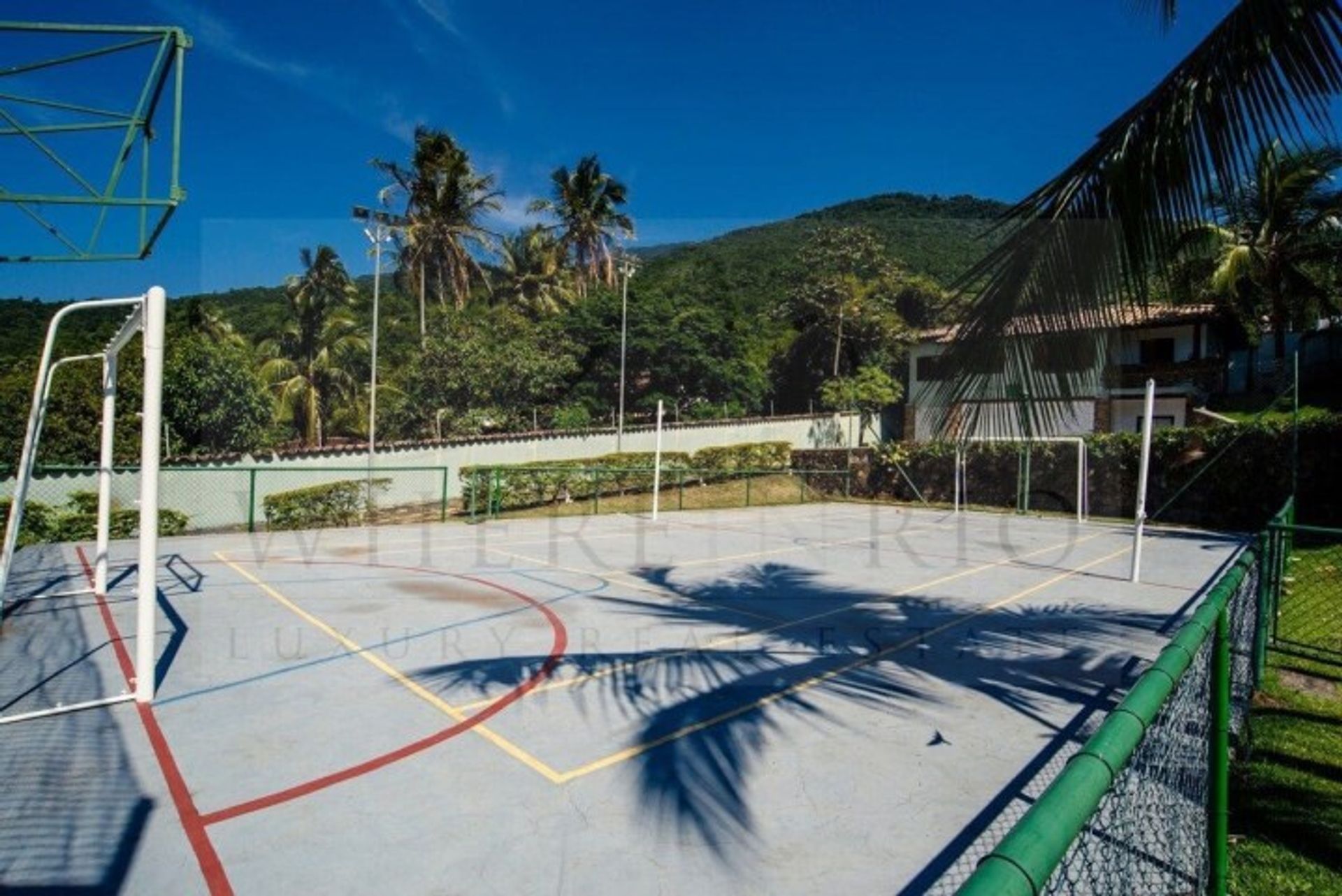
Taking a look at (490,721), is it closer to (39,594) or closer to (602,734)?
(602,734)

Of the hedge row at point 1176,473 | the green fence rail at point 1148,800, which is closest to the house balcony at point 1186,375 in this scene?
the hedge row at point 1176,473

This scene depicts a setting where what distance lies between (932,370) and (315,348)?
4051 cm

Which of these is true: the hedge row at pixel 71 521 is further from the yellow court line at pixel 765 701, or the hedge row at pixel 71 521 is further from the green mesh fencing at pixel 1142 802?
the green mesh fencing at pixel 1142 802

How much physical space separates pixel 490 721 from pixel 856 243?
38324 millimetres

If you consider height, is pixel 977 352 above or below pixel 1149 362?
below

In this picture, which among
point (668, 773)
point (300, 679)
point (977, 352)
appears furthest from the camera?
point (300, 679)

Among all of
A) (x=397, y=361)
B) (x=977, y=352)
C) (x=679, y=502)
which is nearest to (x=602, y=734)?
(x=977, y=352)

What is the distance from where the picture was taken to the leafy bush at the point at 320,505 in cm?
1720

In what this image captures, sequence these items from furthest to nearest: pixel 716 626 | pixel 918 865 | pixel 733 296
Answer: pixel 733 296
pixel 716 626
pixel 918 865

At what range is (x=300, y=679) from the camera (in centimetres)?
630

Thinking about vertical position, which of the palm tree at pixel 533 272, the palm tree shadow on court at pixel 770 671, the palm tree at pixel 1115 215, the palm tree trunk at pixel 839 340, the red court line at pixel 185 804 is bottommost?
the red court line at pixel 185 804

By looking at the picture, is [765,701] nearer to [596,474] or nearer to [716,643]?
[716,643]

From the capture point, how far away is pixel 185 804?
4.12 m

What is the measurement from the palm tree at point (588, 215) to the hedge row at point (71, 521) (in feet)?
105
